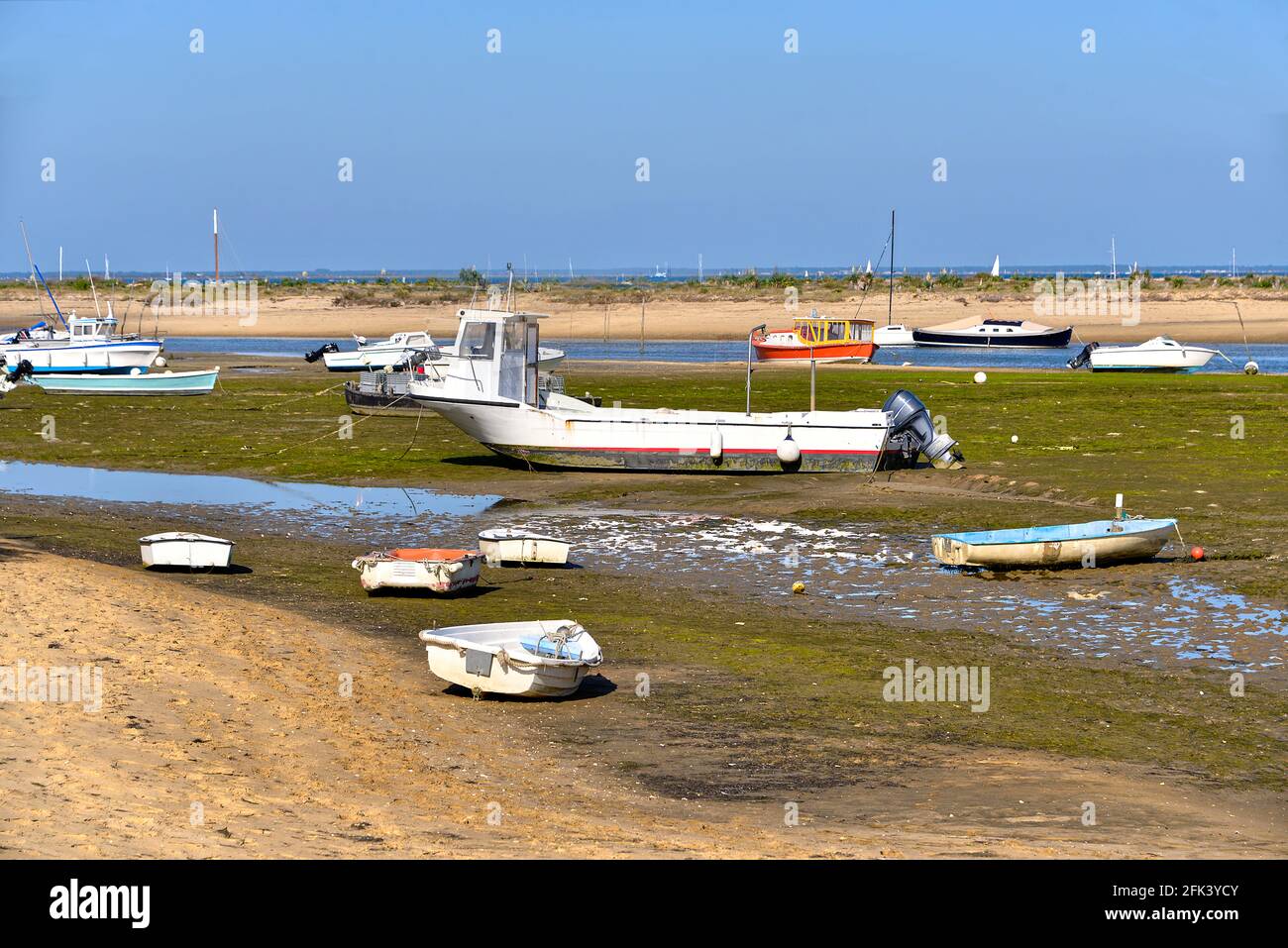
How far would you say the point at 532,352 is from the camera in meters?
31.4

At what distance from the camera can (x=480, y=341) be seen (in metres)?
31.4

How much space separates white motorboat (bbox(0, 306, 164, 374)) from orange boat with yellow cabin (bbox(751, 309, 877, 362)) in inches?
1116

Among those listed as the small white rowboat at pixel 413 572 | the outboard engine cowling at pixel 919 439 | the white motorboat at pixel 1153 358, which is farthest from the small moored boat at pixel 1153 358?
the small white rowboat at pixel 413 572

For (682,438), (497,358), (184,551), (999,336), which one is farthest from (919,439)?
(999,336)

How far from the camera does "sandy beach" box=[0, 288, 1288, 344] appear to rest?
295 ft

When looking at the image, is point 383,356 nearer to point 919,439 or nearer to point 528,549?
point 919,439

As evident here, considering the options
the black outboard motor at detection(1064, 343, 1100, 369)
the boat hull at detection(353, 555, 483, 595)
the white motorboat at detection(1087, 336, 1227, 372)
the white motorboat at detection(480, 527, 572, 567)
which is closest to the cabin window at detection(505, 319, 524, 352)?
the white motorboat at detection(480, 527, 572, 567)

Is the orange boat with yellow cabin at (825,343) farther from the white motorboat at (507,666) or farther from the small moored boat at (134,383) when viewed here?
the white motorboat at (507,666)

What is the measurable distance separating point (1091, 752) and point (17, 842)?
28.7 ft

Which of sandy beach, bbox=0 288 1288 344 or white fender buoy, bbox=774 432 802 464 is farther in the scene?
sandy beach, bbox=0 288 1288 344

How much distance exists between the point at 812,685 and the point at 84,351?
43745 mm

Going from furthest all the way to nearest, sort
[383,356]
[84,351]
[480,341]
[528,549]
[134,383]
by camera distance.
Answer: [383,356]
[84,351]
[134,383]
[480,341]
[528,549]

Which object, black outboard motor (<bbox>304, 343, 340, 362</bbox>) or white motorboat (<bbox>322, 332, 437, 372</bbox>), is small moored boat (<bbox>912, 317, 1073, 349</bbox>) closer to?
white motorboat (<bbox>322, 332, 437, 372</bbox>)
